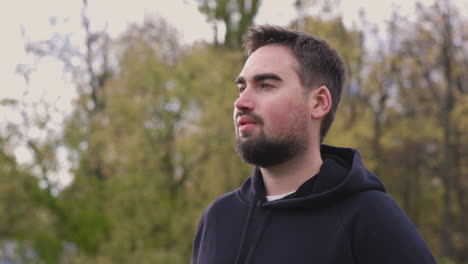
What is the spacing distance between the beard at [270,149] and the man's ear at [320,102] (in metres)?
0.12

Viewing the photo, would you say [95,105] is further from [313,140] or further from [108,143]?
[313,140]

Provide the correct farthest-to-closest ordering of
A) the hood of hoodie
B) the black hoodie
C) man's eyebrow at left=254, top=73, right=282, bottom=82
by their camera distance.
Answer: man's eyebrow at left=254, top=73, right=282, bottom=82
the hood of hoodie
the black hoodie

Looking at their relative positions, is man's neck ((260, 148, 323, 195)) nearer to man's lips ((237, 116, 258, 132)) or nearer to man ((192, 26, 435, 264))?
man ((192, 26, 435, 264))

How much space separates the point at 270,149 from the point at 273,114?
4.9 inches

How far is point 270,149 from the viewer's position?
5.98 ft

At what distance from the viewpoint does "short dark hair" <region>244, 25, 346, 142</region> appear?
1888mm

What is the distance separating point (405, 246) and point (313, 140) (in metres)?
0.53

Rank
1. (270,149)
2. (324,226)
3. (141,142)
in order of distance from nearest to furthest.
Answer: (324,226) → (270,149) → (141,142)

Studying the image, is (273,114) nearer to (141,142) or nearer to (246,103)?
(246,103)

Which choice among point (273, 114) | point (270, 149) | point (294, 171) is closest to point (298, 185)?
point (294, 171)

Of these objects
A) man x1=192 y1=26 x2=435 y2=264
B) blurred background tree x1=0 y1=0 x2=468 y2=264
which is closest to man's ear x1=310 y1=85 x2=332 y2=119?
man x1=192 y1=26 x2=435 y2=264

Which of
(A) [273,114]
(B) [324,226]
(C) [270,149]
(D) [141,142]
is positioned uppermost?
(A) [273,114]

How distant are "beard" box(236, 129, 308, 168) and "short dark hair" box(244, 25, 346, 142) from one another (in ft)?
0.60

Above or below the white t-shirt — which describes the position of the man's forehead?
above
